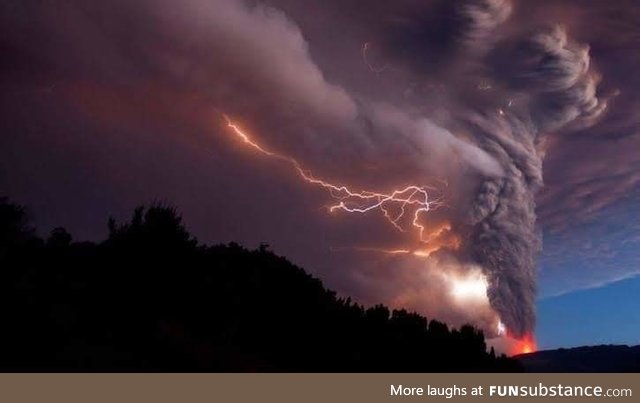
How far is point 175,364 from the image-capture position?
16.8 meters

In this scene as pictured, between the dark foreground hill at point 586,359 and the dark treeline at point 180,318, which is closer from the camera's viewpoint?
the dark treeline at point 180,318

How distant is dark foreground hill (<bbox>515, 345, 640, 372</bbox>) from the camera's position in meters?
67.4

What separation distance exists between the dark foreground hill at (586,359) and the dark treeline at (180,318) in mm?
44152

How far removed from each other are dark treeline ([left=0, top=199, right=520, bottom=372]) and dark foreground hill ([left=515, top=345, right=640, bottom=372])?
44152 millimetres

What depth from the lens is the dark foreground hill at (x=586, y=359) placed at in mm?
67375

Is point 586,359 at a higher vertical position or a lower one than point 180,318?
higher

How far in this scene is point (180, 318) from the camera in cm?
2142

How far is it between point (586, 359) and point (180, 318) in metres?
76.0

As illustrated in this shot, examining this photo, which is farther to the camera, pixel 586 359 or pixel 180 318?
pixel 586 359

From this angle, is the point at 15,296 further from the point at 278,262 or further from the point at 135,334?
the point at 278,262

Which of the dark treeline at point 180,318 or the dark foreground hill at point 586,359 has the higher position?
the dark foreground hill at point 586,359

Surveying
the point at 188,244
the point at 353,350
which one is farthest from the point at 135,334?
the point at 353,350

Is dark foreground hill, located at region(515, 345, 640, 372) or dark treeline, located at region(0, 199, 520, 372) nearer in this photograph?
dark treeline, located at region(0, 199, 520, 372)

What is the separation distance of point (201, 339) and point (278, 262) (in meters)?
12.8
